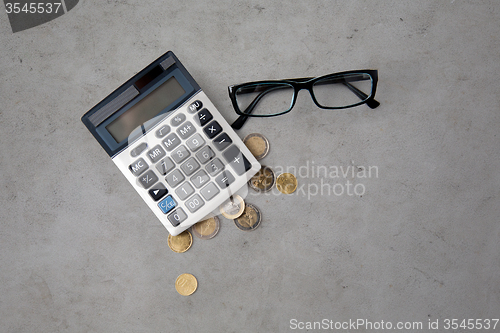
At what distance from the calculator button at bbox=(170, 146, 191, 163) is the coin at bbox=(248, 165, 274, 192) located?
0.48 feet

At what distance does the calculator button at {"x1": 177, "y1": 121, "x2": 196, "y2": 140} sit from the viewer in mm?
601

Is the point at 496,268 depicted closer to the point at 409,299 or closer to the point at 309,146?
the point at 409,299

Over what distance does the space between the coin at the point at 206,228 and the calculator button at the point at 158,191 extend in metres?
0.10

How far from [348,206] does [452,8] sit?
1.59 ft

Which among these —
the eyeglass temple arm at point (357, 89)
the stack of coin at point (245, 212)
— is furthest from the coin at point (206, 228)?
the eyeglass temple arm at point (357, 89)

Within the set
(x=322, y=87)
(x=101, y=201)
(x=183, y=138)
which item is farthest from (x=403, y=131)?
(x=101, y=201)

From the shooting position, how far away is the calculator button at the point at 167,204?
598mm

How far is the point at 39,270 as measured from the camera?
2.21 feet

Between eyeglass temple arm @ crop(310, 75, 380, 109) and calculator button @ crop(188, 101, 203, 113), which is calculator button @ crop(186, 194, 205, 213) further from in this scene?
eyeglass temple arm @ crop(310, 75, 380, 109)

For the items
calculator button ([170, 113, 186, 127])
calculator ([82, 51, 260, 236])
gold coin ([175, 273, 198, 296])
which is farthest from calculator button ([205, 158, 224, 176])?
gold coin ([175, 273, 198, 296])

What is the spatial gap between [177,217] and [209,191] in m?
0.08

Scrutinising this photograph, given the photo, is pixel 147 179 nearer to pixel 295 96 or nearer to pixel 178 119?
pixel 178 119

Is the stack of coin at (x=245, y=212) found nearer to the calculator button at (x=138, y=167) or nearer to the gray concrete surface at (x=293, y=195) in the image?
the gray concrete surface at (x=293, y=195)

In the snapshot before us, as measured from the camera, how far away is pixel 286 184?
→ 0.65m
